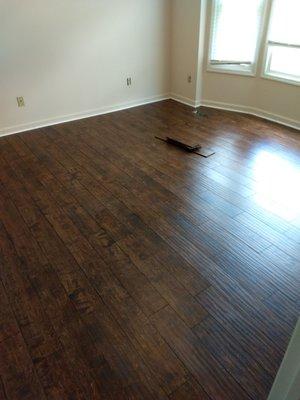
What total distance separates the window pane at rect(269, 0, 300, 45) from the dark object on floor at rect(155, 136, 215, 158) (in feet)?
5.14

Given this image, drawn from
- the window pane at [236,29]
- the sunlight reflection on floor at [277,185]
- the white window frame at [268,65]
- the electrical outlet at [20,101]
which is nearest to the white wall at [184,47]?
Result: the window pane at [236,29]

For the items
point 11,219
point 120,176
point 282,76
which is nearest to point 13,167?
point 11,219

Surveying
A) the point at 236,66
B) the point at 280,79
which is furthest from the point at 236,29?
the point at 280,79

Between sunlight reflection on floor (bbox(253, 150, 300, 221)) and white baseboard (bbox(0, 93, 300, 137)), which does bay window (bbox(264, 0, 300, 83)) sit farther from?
sunlight reflection on floor (bbox(253, 150, 300, 221))

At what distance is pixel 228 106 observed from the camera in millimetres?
4086

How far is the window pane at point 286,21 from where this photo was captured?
311 centimetres

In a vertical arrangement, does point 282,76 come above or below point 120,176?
above

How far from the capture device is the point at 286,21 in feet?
10.6

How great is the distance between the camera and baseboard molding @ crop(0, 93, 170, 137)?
11.7 feet

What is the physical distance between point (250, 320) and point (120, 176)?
1.66 metres

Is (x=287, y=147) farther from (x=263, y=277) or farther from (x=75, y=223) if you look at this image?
(x=75, y=223)

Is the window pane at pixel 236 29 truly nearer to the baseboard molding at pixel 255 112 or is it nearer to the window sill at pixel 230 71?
the window sill at pixel 230 71

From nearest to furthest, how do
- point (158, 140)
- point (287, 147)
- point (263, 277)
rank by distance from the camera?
point (263, 277) → point (287, 147) → point (158, 140)

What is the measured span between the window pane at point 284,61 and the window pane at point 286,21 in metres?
0.10
